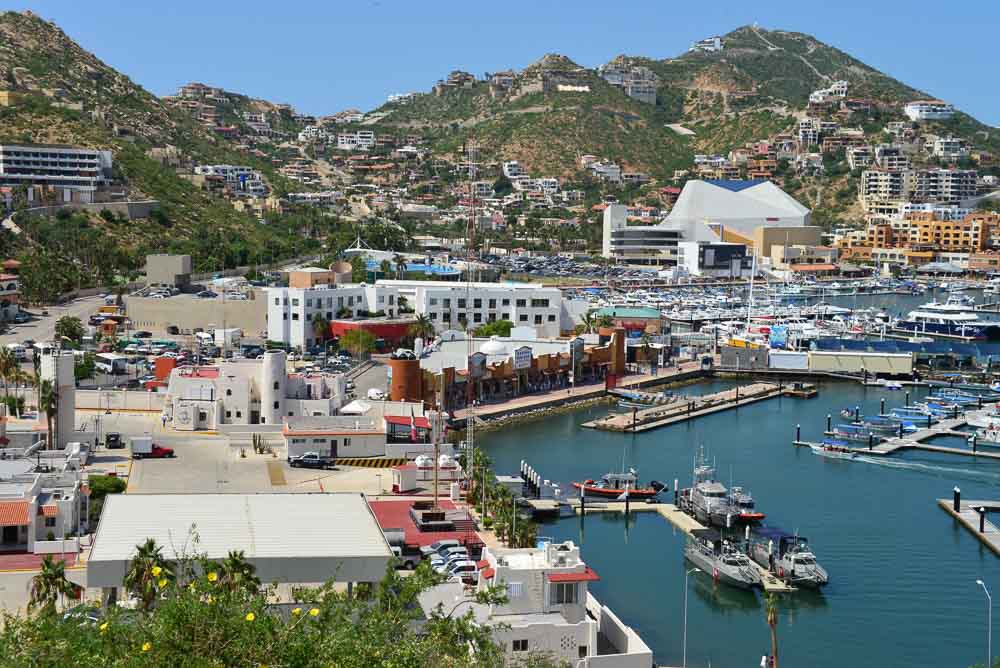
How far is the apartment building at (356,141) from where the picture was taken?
10606 cm

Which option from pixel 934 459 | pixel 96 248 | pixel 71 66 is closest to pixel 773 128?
Answer: pixel 71 66

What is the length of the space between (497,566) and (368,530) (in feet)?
5.88

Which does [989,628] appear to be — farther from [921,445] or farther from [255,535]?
[921,445]

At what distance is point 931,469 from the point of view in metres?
26.9

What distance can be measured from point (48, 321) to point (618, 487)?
21186mm

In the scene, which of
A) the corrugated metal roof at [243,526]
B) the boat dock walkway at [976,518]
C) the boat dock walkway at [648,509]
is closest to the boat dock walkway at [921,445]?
the boat dock walkway at [976,518]

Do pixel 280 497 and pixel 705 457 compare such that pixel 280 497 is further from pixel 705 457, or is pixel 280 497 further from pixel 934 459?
pixel 934 459

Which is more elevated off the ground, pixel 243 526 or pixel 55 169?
pixel 55 169

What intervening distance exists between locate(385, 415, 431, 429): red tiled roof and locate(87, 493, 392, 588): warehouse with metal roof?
7.99m

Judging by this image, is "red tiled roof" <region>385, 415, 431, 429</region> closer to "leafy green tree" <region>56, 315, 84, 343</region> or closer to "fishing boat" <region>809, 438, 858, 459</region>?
"fishing boat" <region>809, 438, 858, 459</region>

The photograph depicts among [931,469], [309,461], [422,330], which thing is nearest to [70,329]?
[422,330]

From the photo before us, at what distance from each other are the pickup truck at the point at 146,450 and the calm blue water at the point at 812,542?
20.4ft

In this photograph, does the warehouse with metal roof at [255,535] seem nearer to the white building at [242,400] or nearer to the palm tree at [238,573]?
the palm tree at [238,573]

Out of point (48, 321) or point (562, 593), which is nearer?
point (562, 593)
